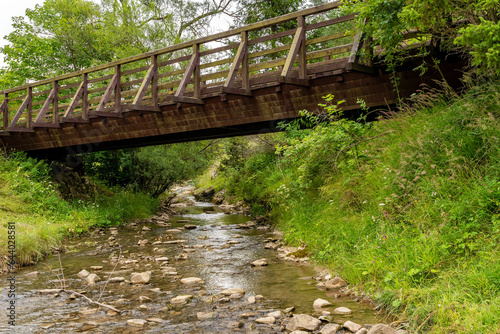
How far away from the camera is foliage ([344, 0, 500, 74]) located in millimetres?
4867

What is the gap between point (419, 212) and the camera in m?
5.91

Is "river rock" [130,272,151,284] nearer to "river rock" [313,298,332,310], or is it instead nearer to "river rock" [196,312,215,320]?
"river rock" [196,312,215,320]

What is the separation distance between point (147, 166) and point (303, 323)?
16.6 metres

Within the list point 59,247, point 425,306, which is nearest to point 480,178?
point 425,306

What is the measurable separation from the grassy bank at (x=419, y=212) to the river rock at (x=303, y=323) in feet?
3.21

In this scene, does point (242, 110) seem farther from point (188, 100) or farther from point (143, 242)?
point (143, 242)

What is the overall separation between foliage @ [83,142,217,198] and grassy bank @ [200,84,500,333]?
11435 mm

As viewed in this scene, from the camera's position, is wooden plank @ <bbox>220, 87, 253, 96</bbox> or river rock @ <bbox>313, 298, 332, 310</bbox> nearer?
river rock @ <bbox>313, 298, 332, 310</bbox>

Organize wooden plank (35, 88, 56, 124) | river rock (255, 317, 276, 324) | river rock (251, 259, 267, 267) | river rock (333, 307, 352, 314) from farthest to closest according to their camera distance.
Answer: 1. wooden plank (35, 88, 56, 124)
2. river rock (251, 259, 267, 267)
3. river rock (333, 307, 352, 314)
4. river rock (255, 317, 276, 324)

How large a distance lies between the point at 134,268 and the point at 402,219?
17.9ft

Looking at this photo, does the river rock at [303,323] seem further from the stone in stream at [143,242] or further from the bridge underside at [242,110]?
the stone in stream at [143,242]

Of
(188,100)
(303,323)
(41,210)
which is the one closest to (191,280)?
(303,323)

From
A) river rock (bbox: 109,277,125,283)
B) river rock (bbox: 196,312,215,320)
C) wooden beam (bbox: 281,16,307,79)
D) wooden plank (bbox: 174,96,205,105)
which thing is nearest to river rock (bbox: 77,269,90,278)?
river rock (bbox: 109,277,125,283)

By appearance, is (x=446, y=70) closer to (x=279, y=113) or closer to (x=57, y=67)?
(x=279, y=113)
